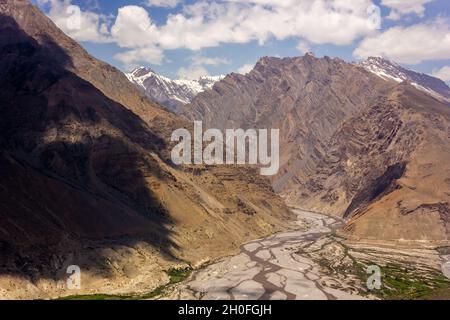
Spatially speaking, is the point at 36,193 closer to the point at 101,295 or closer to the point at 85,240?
the point at 85,240

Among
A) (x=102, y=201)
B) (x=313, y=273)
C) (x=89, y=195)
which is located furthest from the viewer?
(x=102, y=201)

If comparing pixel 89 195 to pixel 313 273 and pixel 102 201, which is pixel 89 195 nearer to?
pixel 102 201

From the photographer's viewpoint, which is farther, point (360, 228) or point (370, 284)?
point (360, 228)

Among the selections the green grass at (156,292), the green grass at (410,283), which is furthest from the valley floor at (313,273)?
the green grass at (156,292)

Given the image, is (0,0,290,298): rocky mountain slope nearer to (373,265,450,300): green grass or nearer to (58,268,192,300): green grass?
(58,268,192,300): green grass

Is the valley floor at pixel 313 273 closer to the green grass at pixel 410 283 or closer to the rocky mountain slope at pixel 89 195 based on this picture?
the green grass at pixel 410 283

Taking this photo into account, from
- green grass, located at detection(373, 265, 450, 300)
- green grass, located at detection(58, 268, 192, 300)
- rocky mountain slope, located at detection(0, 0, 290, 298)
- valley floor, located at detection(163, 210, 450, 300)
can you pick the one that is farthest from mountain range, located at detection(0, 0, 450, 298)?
green grass, located at detection(373, 265, 450, 300)

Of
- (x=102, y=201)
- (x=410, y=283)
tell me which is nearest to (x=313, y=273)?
(x=410, y=283)
